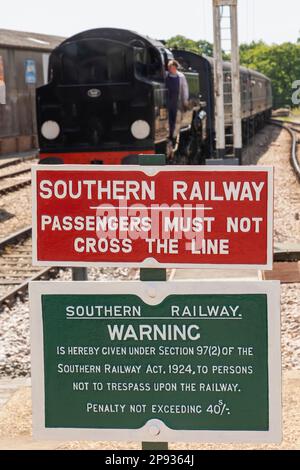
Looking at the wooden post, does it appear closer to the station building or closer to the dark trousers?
the dark trousers

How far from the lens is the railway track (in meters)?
10.1

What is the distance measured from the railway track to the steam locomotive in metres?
1.43

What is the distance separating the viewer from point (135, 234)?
10.6 ft

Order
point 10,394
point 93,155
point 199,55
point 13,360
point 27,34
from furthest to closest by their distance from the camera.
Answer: point 27,34 < point 199,55 < point 93,155 < point 13,360 < point 10,394

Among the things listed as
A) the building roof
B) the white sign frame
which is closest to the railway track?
the white sign frame

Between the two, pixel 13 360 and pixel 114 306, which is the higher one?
pixel 114 306

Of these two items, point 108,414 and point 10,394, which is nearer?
point 108,414

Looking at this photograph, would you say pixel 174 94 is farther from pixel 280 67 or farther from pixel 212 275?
pixel 280 67

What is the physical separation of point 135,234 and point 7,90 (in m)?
32.1

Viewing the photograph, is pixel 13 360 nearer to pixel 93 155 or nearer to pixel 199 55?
pixel 93 155

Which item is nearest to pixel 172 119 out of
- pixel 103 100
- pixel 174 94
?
pixel 174 94

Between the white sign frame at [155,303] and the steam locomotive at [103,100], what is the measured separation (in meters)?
10.6

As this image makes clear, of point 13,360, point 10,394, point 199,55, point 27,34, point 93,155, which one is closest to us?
point 10,394

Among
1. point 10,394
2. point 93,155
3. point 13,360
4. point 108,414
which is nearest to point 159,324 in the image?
point 108,414
